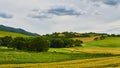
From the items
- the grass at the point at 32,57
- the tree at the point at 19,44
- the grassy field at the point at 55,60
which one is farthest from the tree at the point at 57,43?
the grass at the point at 32,57

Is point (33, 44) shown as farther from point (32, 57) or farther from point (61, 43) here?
point (32, 57)

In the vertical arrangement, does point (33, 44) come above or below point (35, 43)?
below

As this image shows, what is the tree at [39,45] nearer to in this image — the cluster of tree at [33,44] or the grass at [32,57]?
the cluster of tree at [33,44]

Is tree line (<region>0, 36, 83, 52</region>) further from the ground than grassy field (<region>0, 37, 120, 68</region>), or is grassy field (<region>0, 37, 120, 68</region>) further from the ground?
tree line (<region>0, 36, 83, 52</region>)

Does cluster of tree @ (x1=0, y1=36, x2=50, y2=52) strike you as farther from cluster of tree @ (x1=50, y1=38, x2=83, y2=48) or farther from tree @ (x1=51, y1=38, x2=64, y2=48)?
cluster of tree @ (x1=50, y1=38, x2=83, y2=48)

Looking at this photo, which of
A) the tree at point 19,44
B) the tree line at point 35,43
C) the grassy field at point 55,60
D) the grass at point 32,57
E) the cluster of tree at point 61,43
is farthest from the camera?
the cluster of tree at point 61,43

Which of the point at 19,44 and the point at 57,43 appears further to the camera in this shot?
the point at 57,43

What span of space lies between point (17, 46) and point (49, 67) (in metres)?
61.2

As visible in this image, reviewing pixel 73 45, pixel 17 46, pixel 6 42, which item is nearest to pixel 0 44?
pixel 6 42

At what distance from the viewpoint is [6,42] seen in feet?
365

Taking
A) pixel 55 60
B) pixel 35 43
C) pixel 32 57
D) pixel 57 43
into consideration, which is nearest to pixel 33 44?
pixel 35 43

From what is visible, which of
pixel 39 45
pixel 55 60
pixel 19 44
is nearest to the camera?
pixel 55 60

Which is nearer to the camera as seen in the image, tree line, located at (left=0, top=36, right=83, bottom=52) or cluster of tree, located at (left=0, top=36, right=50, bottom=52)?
cluster of tree, located at (left=0, top=36, right=50, bottom=52)

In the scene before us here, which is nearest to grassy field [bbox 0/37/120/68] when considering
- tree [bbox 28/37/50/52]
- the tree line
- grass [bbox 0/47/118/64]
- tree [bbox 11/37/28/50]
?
grass [bbox 0/47/118/64]
